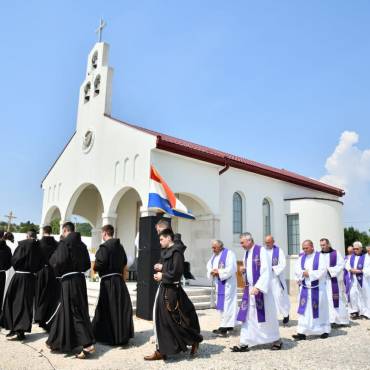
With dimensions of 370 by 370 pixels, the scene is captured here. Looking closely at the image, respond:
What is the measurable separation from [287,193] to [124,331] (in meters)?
13.0

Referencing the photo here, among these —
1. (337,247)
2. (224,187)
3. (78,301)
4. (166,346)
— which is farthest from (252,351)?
(337,247)

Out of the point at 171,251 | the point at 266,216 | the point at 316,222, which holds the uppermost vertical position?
the point at 266,216

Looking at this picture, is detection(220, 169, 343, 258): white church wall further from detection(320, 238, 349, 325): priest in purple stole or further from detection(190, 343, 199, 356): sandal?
detection(190, 343, 199, 356): sandal

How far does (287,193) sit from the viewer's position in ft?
59.1

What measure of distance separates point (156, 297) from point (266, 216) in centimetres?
1184

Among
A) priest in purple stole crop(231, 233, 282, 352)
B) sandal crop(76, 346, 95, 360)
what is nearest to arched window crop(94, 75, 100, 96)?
priest in purple stole crop(231, 233, 282, 352)

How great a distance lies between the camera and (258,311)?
258 inches

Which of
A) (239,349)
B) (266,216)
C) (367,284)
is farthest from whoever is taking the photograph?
(266,216)

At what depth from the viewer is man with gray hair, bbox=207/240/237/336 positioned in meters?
7.93

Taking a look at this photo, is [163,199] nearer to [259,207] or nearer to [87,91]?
[259,207]

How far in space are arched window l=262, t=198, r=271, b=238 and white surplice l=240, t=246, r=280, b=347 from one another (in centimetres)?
1039

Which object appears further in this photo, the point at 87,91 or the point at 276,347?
the point at 87,91

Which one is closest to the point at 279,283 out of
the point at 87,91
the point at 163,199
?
the point at 163,199

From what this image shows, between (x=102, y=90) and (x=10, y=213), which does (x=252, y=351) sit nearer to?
(x=102, y=90)
